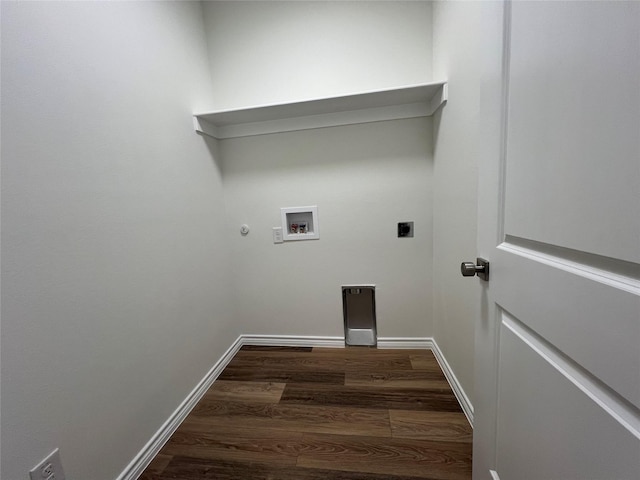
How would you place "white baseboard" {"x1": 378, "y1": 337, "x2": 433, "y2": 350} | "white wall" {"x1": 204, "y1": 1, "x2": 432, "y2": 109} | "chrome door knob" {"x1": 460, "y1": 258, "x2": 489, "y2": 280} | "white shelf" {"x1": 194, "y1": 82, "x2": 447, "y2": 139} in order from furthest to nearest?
"white baseboard" {"x1": 378, "y1": 337, "x2": 433, "y2": 350}, "white wall" {"x1": 204, "y1": 1, "x2": 432, "y2": 109}, "white shelf" {"x1": 194, "y1": 82, "x2": 447, "y2": 139}, "chrome door knob" {"x1": 460, "y1": 258, "x2": 489, "y2": 280}

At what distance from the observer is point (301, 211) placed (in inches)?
72.9

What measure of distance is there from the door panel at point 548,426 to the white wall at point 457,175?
319 mm

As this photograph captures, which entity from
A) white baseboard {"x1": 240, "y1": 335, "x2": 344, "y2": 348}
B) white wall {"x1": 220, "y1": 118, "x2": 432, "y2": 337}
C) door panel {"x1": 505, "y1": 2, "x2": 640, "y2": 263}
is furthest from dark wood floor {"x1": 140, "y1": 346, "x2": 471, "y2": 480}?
door panel {"x1": 505, "y1": 2, "x2": 640, "y2": 263}

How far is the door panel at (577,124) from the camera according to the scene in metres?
0.34

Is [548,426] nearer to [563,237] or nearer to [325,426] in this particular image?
[563,237]

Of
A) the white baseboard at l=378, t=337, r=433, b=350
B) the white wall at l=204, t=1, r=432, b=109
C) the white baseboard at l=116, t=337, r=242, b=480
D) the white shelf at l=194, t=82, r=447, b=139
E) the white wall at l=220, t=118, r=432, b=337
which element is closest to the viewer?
Result: the white baseboard at l=116, t=337, r=242, b=480

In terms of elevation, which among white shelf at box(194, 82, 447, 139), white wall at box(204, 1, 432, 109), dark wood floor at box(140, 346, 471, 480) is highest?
white wall at box(204, 1, 432, 109)

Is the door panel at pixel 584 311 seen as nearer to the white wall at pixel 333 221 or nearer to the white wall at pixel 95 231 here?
the white wall at pixel 333 221

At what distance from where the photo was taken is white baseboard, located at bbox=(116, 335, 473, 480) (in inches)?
44.8

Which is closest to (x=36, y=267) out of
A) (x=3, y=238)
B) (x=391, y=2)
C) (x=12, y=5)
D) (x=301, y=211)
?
(x=3, y=238)

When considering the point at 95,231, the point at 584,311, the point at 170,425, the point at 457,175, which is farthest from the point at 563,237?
the point at 170,425

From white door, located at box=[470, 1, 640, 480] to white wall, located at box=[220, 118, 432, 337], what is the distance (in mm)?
1019

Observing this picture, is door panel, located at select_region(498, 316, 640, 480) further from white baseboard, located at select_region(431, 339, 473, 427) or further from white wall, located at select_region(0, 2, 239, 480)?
white wall, located at select_region(0, 2, 239, 480)

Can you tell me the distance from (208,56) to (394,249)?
2002mm
